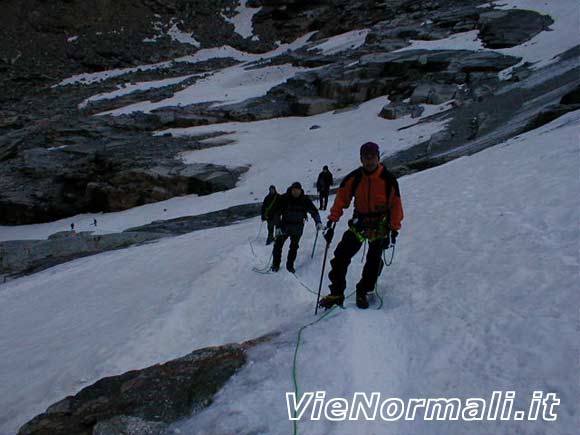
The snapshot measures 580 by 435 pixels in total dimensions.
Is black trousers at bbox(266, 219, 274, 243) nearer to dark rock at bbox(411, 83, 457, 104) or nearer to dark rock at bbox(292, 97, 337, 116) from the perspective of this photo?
dark rock at bbox(411, 83, 457, 104)

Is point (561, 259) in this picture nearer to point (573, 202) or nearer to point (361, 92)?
point (573, 202)

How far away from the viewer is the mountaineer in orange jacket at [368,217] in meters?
5.64

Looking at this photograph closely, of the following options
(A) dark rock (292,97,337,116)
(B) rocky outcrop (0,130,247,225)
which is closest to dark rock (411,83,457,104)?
(A) dark rock (292,97,337,116)

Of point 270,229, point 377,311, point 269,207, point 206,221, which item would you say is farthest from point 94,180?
point 377,311

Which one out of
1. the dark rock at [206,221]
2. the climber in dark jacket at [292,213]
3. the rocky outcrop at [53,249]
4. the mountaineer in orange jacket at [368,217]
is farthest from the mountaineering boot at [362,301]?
the dark rock at [206,221]

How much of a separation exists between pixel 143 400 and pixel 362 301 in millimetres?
2911

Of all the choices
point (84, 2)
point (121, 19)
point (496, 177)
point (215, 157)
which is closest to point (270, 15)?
point (121, 19)

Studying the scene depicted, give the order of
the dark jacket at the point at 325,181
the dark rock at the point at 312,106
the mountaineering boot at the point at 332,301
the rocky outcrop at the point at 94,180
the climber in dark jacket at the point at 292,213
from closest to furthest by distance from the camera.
Answer: the mountaineering boot at the point at 332,301 → the climber in dark jacket at the point at 292,213 → the dark jacket at the point at 325,181 → the rocky outcrop at the point at 94,180 → the dark rock at the point at 312,106

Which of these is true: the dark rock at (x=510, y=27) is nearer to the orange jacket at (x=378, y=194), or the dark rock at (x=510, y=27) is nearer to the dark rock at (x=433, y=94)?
the dark rock at (x=433, y=94)

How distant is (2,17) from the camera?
2376 inches

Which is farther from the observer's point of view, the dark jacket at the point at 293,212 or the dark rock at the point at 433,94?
the dark rock at the point at 433,94

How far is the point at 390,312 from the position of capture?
18.2 ft

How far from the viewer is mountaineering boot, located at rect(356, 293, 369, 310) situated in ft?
19.1

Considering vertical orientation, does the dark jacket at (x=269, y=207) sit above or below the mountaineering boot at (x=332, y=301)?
above
